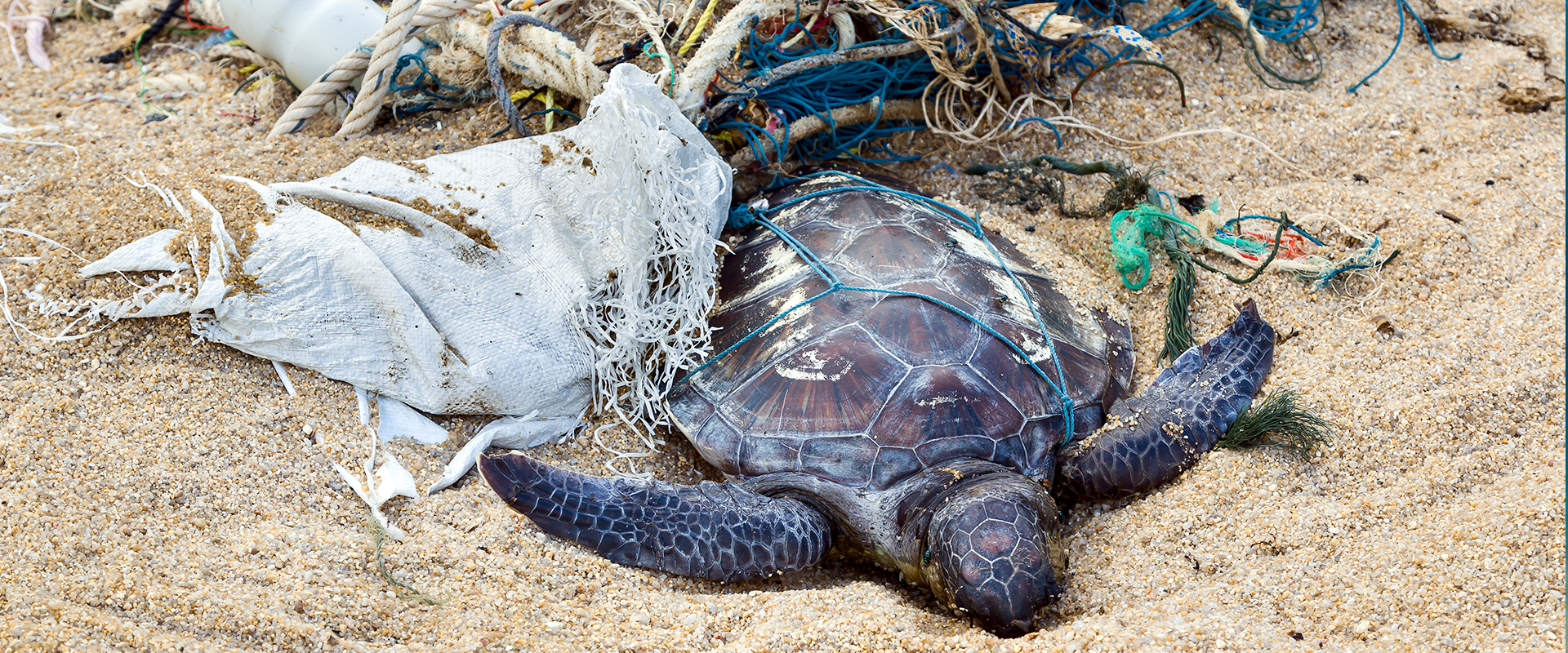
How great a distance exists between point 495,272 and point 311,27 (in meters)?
1.14

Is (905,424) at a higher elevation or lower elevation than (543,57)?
lower

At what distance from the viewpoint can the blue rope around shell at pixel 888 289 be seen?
6.73 feet

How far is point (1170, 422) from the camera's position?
2006mm

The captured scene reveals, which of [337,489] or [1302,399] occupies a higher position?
[337,489]

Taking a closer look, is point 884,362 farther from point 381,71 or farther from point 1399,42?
point 1399,42

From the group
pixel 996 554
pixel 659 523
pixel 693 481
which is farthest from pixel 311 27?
pixel 996 554

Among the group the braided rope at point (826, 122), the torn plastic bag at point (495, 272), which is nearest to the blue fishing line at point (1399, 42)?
the braided rope at point (826, 122)

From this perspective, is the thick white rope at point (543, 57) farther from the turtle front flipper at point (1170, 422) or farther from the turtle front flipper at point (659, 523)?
the turtle front flipper at point (1170, 422)

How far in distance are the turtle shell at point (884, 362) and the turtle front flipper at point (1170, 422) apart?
66mm

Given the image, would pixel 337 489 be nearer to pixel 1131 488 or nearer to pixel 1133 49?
pixel 1131 488

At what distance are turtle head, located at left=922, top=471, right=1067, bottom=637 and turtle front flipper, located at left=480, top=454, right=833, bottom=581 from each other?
0.29 metres

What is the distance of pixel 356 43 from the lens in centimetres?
259

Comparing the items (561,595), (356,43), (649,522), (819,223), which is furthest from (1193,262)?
(356,43)

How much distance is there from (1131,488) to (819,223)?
3.21 ft
